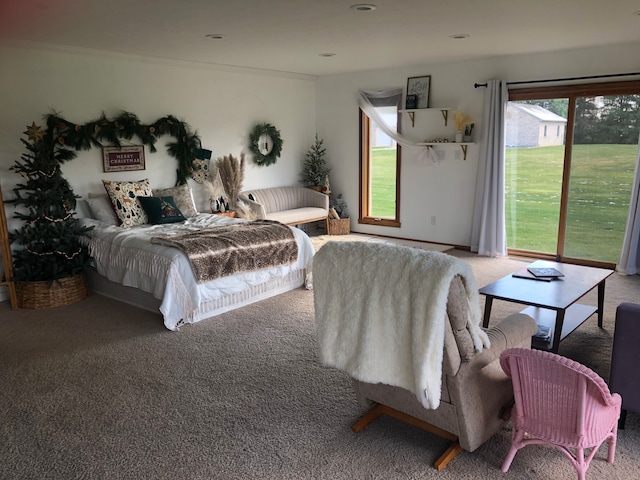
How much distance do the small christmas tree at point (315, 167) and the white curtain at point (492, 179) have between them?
2.40 metres

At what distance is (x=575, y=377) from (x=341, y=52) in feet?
14.5

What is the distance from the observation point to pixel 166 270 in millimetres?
4059

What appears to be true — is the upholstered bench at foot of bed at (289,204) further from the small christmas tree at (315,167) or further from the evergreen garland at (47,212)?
the evergreen garland at (47,212)

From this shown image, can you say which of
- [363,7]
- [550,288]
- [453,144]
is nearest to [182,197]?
[363,7]

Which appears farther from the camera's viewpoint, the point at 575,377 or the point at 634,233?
the point at 634,233

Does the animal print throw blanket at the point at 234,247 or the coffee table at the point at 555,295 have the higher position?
the animal print throw blanket at the point at 234,247

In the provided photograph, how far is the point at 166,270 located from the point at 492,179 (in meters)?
3.99

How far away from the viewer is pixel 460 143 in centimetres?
636

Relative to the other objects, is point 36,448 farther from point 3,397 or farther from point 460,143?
point 460,143

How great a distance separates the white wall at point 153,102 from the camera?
4816 mm

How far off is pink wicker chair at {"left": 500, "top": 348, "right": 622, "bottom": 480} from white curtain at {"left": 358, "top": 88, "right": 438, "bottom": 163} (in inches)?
192

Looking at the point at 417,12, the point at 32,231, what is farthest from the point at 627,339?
the point at 32,231

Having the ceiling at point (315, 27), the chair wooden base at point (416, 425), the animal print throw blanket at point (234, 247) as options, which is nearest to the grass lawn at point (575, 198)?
the ceiling at point (315, 27)

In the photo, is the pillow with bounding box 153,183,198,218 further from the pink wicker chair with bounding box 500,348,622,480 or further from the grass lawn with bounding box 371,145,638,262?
the pink wicker chair with bounding box 500,348,622,480
